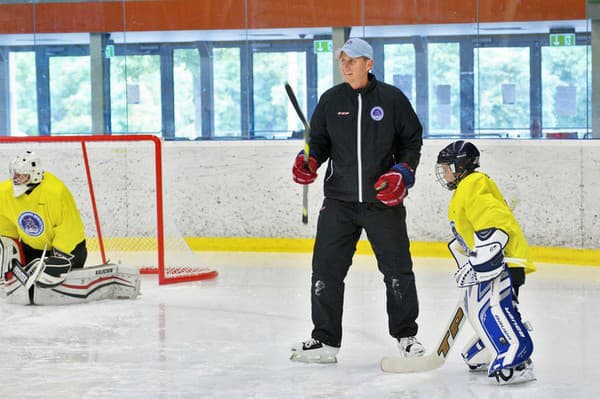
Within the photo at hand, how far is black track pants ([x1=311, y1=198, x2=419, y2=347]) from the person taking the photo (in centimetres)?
430

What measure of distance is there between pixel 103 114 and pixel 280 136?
152 cm

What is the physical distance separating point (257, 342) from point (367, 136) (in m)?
1.17

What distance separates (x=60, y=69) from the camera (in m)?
9.34

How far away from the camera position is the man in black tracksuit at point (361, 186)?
4289mm

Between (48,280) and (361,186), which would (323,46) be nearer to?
(48,280)

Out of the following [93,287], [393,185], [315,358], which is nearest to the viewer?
[393,185]

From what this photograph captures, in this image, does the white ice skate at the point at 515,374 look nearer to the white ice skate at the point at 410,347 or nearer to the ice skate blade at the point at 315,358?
the white ice skate at the point at 410,347


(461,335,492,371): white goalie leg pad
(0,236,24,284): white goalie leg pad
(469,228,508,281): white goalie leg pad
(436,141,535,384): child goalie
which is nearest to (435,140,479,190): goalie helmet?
(436,141,535,384): child goalie

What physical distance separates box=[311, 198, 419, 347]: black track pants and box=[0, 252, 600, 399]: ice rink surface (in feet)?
0.64

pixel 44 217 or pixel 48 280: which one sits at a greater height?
pixel 44 217

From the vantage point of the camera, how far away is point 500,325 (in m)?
3.90

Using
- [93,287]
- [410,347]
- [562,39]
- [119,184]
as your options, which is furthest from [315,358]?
[562,39]

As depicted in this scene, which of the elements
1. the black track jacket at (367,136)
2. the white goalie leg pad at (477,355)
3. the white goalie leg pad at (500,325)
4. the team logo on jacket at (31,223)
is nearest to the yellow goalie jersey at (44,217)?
the team logo on jacket at (31,223)

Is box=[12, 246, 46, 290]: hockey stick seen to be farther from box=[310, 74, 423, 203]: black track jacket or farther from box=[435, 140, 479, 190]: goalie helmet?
box=[435, 140, 479, 190]: goalie helmet
